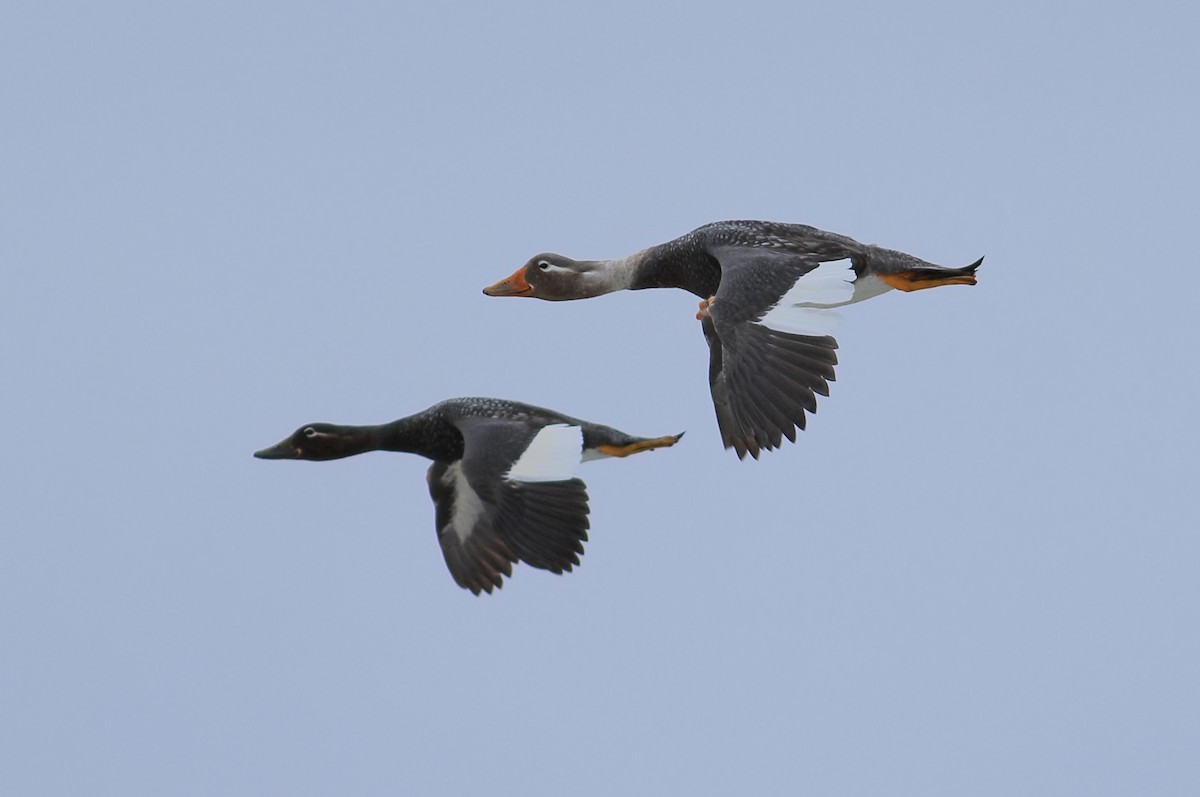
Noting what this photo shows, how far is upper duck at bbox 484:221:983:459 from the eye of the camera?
40.8 ft

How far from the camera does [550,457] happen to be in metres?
12.6

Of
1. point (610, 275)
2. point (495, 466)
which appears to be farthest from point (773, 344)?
point (610, 275)

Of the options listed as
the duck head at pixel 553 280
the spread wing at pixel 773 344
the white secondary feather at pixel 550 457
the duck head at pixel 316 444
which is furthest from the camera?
the duck head at pixel 553 280

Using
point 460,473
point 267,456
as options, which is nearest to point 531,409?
point 460,473

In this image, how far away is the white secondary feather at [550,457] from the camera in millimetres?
12500

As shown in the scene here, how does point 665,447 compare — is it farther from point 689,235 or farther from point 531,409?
point 689,235

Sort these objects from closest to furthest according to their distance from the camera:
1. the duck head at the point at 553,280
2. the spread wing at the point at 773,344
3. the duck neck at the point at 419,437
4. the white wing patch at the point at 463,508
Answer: the spread wing at the point at 773,344
the white wing patch at the point at 463,508
the duck neck at the point at 419,437
the duck head at the point at 553,280

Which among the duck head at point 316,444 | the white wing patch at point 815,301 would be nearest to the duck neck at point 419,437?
the duck head at point 316,444

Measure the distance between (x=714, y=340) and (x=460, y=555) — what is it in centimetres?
200

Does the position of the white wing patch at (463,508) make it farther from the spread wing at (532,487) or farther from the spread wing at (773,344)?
the spread wing at (773,344)

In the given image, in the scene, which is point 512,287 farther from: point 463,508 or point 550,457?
point 550,457

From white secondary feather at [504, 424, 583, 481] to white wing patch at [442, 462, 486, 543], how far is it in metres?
0.82

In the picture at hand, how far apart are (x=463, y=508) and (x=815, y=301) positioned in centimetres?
251

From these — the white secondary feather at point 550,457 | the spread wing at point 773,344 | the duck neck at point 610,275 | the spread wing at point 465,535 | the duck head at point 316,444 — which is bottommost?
the spread wing at point 465,535
